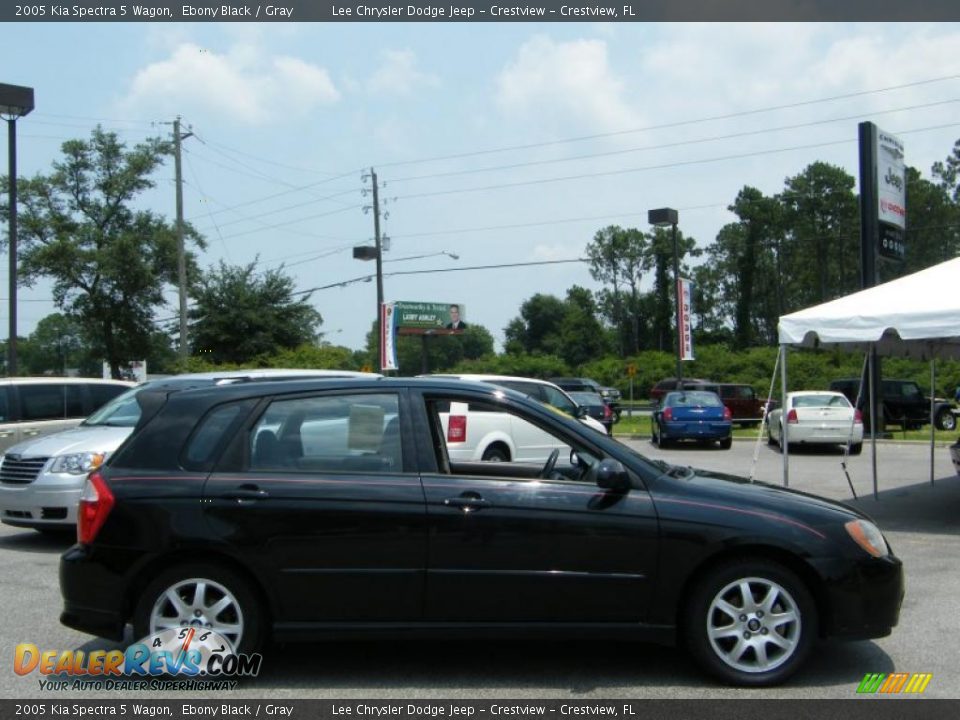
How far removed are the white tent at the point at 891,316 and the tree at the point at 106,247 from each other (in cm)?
4248

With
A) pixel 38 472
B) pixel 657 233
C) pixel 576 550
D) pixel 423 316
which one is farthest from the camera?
pixel 657 233

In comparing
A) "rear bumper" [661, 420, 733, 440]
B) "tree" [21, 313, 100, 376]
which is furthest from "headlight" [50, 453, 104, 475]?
"tree" [21, 313, 100, 376]

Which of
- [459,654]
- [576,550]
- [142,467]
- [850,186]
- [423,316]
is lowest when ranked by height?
[459,654]

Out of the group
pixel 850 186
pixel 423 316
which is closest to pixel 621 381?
pixel 423 316

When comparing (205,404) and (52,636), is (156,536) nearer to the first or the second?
(205,404)

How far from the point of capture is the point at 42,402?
44.6ft

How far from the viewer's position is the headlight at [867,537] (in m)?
5.09

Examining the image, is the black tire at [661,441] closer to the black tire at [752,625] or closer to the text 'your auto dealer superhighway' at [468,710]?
the black tire at [752,625]

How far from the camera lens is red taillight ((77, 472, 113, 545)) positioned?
5.08 m

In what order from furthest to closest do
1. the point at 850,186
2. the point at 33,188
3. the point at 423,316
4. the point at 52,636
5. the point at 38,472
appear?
the point at 850,186 → the point at 423,316 → the point at 33,188 → the point at 38,472 → the point at 52,636

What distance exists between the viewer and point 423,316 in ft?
185

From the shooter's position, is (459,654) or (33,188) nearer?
(459,654)

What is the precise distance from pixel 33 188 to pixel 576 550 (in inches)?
2019

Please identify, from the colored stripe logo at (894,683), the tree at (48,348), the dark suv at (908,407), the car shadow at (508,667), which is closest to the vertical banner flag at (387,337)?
the dark suv at (908,407)
